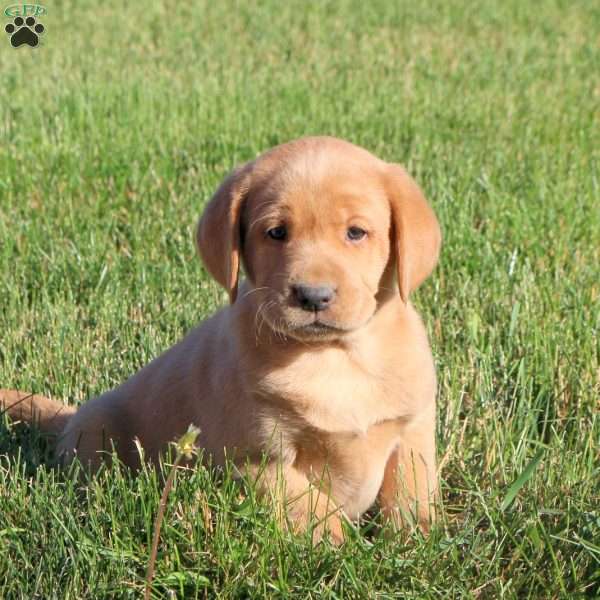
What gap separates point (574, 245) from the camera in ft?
19.1

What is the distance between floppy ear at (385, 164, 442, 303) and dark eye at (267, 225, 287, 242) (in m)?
0.37

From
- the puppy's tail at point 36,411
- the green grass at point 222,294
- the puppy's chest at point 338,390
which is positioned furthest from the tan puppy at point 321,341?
the puppy's tail at point 36,411

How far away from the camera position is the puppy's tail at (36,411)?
13.6 feet

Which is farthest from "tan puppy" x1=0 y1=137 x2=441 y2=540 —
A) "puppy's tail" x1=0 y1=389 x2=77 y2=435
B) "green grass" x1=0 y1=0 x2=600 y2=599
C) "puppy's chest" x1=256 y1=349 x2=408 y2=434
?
"puppy's tail" x1=0 y1=389 x2=77 y2=435

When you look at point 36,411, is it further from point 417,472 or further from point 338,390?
point 417,472

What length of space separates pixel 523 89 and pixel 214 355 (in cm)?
652

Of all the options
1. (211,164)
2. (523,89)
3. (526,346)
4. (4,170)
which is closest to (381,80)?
(523,89)

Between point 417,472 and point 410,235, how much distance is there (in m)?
0.76

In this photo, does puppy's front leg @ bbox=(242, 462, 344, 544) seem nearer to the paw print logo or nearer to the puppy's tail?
the puppy's tail

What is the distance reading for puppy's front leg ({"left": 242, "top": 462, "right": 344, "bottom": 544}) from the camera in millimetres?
3307

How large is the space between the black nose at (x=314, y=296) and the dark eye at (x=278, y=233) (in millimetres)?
250

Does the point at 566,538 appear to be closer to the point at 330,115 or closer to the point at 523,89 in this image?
the point at 330,115

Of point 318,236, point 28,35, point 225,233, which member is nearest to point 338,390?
point 318,236

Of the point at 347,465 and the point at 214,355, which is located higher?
the point at 214,355
